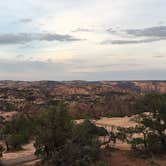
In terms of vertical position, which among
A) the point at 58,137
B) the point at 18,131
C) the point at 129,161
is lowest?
the point at 18,131

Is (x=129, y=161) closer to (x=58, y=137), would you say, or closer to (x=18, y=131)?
(x=58, y=137)

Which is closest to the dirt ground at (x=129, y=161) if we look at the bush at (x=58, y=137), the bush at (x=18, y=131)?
the bush at (x=58, y=137)

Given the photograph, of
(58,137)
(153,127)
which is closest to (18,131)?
(58,137)

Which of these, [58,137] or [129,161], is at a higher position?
[58,137]

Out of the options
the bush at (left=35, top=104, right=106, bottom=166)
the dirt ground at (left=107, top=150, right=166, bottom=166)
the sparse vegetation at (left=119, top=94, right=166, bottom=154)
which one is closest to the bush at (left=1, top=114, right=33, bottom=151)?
the bush at (left=35, top=104, right=106, bottom=166)

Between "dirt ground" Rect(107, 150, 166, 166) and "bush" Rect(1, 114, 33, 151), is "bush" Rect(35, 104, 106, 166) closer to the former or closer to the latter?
"dirt ground" Rect(107, 150, 166, 166)

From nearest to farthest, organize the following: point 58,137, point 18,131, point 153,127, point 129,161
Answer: point 58,137, point 129,161, point 153,127, point 18,131

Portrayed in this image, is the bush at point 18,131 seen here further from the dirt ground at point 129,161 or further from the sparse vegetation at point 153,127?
the sparse vegetation at point 153,127

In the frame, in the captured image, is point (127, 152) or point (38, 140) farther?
point (127, 152)

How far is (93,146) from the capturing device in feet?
110

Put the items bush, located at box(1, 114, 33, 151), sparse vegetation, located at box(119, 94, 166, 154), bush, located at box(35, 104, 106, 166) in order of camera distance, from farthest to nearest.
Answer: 1. bush, located at box(1, 114, 33, 151)
2. sparse vegetation, located at box(119, 94, 166, 154)
3. bush, located at box(35, 104, 106, 166)

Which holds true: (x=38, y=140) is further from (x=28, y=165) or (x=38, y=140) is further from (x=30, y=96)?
(x=30, y=96)

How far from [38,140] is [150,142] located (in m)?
10.7

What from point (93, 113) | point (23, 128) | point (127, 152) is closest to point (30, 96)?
point (93, 113)
